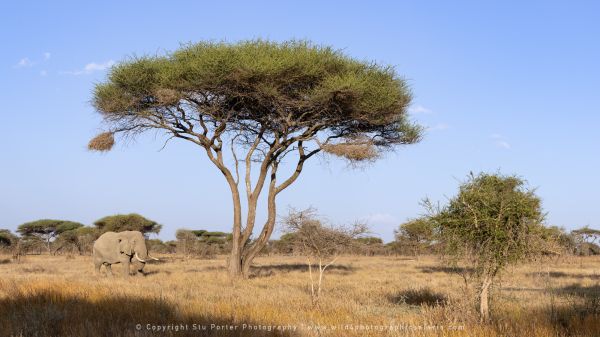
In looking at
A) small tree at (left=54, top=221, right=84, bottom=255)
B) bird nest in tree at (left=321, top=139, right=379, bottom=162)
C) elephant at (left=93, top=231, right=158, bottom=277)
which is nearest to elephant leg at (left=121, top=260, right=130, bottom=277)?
elephant at (left=93, top=231, right=158, bottom=277)

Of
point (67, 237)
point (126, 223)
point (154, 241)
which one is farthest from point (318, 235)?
point (154, 241)

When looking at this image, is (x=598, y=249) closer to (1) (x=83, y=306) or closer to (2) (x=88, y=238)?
(2) (x=88, y=238)

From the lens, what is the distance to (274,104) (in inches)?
794

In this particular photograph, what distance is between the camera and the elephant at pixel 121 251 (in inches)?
887

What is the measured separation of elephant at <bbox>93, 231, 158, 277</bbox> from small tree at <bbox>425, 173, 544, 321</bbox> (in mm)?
15567

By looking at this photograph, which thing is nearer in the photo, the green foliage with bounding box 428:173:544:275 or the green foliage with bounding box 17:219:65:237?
the green foliage with bounding box 428:173:544:275

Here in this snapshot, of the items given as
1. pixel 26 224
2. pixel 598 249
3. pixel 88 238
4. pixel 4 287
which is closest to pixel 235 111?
pixel 4 287

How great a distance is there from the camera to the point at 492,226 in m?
9.98

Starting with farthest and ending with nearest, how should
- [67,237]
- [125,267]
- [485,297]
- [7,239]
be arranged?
[7,239] → [67,237] → [125,267] → [485,297]

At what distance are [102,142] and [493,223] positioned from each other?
17.7m

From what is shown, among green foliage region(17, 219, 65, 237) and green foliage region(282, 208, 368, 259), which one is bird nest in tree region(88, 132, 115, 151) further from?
green foliage region(17, 219, 65, 237)

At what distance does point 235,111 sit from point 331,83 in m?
4.48

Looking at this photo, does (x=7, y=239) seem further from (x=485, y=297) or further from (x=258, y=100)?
(x=485, y=297)

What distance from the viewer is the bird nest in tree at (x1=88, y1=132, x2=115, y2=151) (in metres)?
22.7
